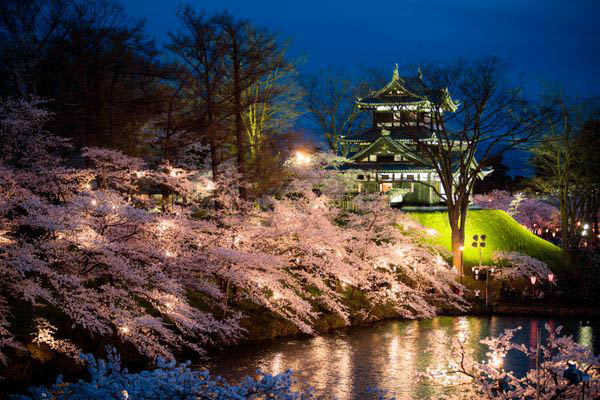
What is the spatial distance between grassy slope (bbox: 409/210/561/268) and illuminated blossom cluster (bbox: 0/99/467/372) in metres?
6.04

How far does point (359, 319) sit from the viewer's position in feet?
94.7

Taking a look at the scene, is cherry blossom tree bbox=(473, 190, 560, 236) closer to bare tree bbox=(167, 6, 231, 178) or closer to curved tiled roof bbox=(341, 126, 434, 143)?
curved tiled roof bbox=(341, 126, 434, 143)

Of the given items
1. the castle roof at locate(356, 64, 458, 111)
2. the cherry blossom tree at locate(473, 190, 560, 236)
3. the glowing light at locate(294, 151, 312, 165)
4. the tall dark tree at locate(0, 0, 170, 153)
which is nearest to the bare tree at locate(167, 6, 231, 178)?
the tall dark tree at locate(0, 0, 170, 153)

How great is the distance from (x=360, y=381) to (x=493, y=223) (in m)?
27.3

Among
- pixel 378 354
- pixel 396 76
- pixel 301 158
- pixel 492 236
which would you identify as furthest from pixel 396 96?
pixel 378 354

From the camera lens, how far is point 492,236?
41.8 metres

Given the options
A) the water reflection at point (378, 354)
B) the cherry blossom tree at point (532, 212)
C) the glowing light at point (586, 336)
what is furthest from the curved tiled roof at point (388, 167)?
the glowing light at point (586, 336)

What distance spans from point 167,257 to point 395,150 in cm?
2994

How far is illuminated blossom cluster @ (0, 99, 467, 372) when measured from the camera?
1666cm

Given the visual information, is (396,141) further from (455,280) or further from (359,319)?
(359,319)

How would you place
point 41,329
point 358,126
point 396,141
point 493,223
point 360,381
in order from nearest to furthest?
point 41,329 → point 360,381 → point 493,223 → point 396,141 → point 358,126

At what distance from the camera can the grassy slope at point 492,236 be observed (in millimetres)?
40031

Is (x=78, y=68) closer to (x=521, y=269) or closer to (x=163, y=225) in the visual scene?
(x=163, y=225)

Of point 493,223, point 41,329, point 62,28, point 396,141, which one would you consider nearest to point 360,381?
point 41,329
